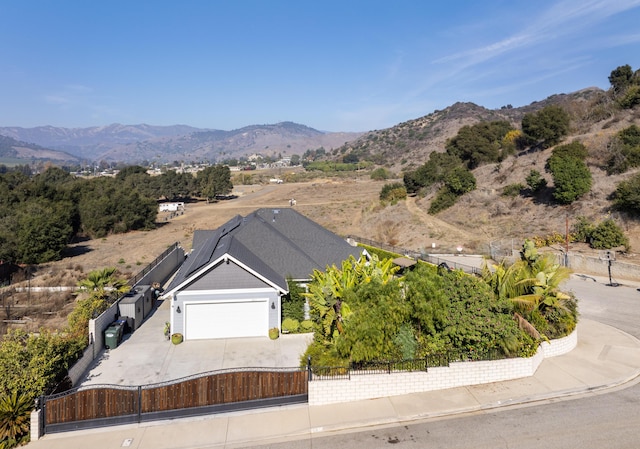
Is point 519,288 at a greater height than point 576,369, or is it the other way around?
point 519,288

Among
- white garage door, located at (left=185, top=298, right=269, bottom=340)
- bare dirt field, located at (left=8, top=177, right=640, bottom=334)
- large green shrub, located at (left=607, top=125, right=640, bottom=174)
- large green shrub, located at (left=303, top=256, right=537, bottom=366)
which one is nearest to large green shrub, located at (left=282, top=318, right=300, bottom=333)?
white garage door, located at (left=185, top=298, right=269, bottom=340)

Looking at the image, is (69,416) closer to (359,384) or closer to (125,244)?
(359,384)

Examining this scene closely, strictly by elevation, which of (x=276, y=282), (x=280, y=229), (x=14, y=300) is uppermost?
(x=280, y=229)

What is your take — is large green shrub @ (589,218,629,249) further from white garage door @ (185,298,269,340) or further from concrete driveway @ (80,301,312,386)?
white garage door @ (185,298,269,340)

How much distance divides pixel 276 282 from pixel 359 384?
23.9 ft

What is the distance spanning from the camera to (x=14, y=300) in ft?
91.4

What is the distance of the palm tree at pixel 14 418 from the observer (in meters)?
11.6

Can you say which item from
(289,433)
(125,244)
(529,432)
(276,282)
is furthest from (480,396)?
(125,244)

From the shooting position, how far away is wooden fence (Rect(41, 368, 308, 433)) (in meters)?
12.4

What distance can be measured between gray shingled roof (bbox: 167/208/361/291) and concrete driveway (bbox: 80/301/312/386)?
2676 mm

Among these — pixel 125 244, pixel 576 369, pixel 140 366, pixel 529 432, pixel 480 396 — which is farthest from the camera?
pixel 125 244

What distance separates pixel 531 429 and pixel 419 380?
3.57 metres

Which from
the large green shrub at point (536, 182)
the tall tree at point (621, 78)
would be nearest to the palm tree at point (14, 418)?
the large green shrub at point (536, 182)

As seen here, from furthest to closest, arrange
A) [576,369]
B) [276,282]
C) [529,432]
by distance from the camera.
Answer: [276,282], [576,369], [529,432]
